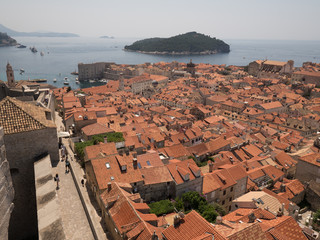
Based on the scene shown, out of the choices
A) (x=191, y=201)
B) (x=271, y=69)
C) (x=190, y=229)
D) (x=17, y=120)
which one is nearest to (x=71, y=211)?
(x=17, y=120)

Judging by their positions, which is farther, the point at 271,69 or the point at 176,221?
the point at 271,69

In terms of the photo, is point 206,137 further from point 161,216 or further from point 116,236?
point 116,236

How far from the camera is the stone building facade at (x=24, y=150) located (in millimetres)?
12094

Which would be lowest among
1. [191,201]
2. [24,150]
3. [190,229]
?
Result: [191,201]

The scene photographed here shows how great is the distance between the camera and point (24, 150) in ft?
40.5

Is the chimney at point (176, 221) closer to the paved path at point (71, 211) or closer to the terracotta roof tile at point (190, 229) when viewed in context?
A: the terracotta roof tile at point (190, 229)

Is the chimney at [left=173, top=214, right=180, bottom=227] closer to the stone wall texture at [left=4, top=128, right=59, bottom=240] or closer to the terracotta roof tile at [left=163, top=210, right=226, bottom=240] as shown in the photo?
the terracotta roof tile at [left=163, top=210, right=226, bottom=240]

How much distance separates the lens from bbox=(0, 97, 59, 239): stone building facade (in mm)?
12094

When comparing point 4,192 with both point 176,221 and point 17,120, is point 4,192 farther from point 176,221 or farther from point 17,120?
point 176,221

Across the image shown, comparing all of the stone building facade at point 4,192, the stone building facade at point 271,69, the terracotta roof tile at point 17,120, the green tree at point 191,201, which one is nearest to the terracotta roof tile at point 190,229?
the green tree at point 191,201

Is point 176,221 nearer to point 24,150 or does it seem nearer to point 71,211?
point 71,211

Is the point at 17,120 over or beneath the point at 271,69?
over

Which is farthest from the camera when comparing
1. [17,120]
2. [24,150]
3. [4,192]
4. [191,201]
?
[191,201]

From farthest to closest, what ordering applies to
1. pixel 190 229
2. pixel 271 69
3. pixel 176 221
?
pixel 271 69
pixel 176 221
pixel 190 229
